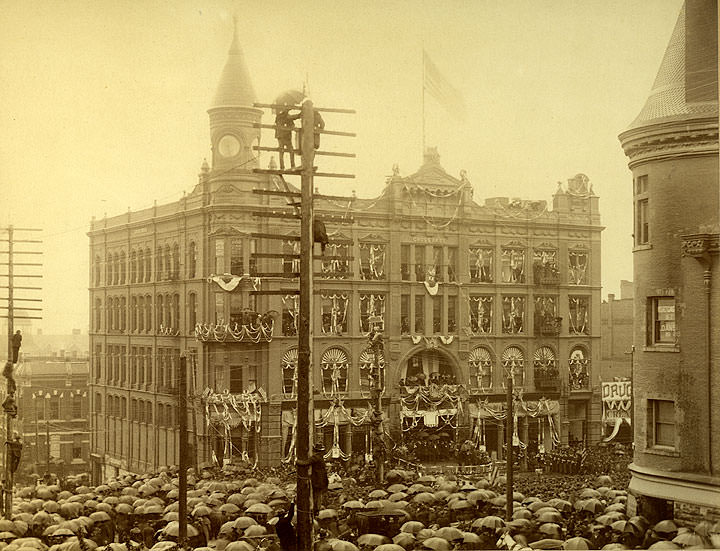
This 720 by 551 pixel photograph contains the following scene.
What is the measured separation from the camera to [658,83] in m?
17.3

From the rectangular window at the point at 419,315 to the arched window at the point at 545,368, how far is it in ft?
8.30

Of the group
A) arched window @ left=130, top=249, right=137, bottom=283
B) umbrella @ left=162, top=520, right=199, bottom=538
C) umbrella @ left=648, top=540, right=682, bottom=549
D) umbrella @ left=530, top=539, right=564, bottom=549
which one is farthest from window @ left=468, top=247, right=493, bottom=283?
umbrella @ left=162, top=520, right=199, bottom=538

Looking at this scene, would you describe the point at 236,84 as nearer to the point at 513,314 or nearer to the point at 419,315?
the point at 419,315

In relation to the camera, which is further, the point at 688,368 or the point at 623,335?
the point at 623,335

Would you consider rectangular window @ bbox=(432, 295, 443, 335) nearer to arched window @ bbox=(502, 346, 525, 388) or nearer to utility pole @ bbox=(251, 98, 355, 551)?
arched window @ bbox=(502, 346, 525, 388)

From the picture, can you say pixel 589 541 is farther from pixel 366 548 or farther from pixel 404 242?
pixel 404 242

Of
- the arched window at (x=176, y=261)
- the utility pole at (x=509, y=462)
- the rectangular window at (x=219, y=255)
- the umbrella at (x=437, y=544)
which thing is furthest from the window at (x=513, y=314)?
the arched window at (x=176, y=261)

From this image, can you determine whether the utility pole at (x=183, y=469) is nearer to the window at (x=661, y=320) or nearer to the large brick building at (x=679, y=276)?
the large brick building at (x=679, y=276)

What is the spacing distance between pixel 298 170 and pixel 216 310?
6.23 meters

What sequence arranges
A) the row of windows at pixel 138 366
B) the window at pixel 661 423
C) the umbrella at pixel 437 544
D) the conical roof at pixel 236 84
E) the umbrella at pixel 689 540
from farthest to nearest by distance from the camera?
the row of windows at pixel 138 366 → the window at pixel 661 423 → the conical roof at pixel 236 84 → the umbrella at pixel 689 540 → the umbrella at pixel 437 544

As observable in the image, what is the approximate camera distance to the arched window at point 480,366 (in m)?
19.3

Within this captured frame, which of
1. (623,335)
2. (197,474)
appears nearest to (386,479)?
(197,474)

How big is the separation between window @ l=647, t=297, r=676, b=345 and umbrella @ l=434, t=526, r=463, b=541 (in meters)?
5.06

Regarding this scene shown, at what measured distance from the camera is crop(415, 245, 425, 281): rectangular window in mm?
19297
